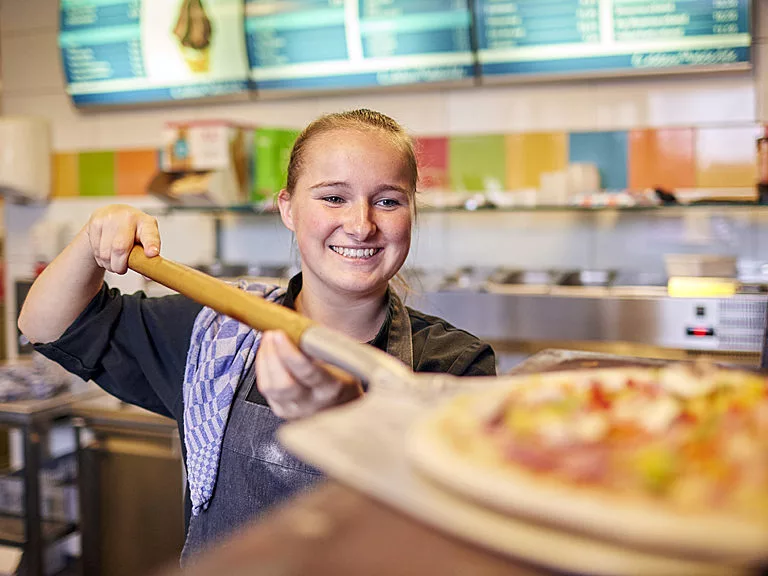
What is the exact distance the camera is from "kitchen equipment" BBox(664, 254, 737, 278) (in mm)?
2744

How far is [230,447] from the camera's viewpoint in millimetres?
1358

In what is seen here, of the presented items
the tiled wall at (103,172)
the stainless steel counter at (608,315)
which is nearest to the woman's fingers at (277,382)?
the stainless steel counter at (608,315)

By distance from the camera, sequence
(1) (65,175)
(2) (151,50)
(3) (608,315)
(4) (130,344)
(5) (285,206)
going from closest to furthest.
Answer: (4) (130,344), (5) (285,206), (3) (608,315), (2) (151,50), (1) (65,175)

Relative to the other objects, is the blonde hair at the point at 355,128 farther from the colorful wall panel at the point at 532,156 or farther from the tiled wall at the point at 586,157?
the colorful wall panel at the point at 532,156

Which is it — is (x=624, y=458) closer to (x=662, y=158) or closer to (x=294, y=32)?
(x=662, y=158)

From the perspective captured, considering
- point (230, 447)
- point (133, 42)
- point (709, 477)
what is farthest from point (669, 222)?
point (709, 477)

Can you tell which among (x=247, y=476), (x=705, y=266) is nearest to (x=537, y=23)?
(x=705, y=266)

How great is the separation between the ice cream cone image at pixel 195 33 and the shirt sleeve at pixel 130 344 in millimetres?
2253

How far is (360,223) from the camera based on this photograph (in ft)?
4.57

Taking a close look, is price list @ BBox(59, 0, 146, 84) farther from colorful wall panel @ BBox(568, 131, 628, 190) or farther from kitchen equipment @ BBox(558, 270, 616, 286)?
kitchen equipment @ BBox(558, 270, 616, 286)

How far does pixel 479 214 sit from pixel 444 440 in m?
2.71

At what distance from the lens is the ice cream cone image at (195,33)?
3.50 m

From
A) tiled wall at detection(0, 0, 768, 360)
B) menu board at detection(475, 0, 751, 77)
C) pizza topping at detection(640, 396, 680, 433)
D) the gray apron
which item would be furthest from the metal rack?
pizza topping at detection(640, 396, 680, 433)

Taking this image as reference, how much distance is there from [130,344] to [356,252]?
461 mm
